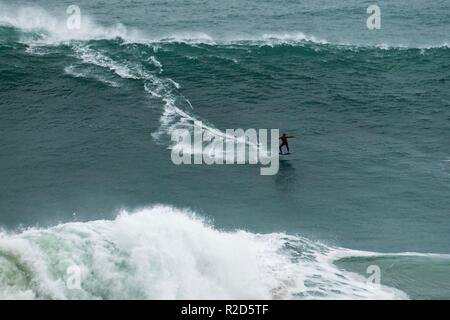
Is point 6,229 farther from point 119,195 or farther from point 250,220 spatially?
point 250,220

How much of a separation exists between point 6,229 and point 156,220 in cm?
1191

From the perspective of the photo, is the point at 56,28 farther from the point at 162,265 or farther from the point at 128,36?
the point at 162,265

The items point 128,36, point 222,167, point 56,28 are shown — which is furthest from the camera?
point 56,28

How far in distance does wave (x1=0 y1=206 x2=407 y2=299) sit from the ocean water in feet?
0.36

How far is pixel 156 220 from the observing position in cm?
4175

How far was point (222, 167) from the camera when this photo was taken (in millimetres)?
58156

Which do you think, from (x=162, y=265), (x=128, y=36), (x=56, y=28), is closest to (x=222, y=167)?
(x=162, y=265)

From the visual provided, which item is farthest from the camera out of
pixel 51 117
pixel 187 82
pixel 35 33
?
pixel 35 33

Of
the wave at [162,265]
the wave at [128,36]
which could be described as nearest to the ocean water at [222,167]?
the wave at [162,265]

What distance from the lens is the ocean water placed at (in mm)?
38562

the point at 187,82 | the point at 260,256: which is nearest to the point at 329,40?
the point at 187,82

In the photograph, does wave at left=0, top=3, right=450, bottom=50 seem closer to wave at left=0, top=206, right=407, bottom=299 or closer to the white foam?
the white foam

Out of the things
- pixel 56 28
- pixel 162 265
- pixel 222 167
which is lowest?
pixel 162 265

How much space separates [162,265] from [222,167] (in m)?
21.9
